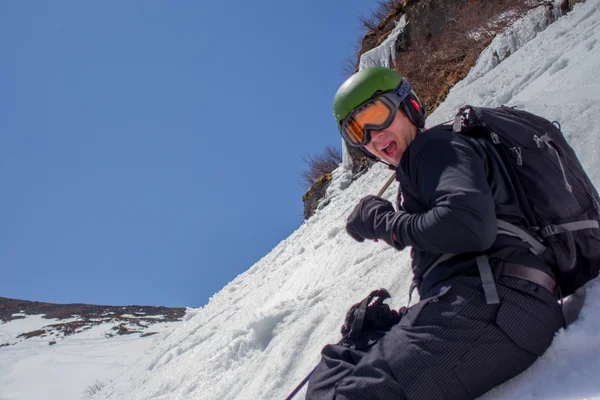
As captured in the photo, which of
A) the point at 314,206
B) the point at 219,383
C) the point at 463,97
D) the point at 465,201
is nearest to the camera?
the point at 465,201

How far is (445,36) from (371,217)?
38.6ft

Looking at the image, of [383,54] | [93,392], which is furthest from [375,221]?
[383,54]

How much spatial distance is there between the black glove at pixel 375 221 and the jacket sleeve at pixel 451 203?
0.08 ft

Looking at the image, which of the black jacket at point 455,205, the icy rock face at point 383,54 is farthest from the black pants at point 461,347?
the icy rock face at point 383,54

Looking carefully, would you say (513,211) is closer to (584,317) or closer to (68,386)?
(584,317)

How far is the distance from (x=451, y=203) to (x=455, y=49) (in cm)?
1063

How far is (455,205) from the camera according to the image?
1.39 m

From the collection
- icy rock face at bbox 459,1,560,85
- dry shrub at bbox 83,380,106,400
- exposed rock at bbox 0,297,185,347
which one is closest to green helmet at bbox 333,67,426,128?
icy rock face at bbox 459,1,560,85

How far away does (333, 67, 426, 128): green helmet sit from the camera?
1.89 metres

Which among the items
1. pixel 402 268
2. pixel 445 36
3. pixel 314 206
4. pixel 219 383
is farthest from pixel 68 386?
pixel 445 36

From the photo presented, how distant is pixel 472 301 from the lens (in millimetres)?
1463

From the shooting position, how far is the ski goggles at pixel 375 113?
188 centimetres

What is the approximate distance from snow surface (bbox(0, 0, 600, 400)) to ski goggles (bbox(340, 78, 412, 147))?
98 cm

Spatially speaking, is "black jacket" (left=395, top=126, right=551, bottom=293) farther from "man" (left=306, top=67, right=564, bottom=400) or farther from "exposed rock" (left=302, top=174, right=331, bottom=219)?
"exposed rock" (left=302, top=174, right=331, bottom=219)
